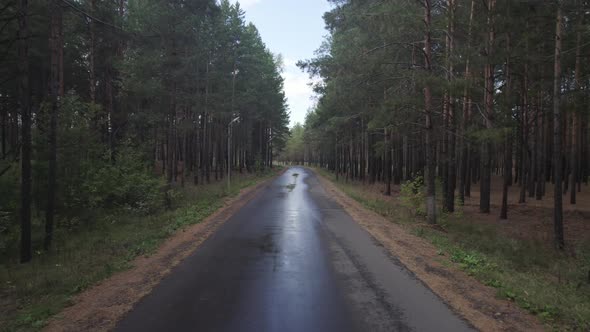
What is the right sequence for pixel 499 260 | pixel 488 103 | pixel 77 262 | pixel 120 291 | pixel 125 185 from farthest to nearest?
pixel 125 185 < pixel 488 103 < pixel 499 260 < pixel 77 262 < pixel 120 291

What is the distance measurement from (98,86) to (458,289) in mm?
28693

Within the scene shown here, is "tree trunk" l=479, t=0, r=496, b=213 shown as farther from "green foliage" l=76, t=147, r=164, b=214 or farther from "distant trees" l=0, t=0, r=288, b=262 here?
"green foliage" l=76, t=147, r=164, b=214

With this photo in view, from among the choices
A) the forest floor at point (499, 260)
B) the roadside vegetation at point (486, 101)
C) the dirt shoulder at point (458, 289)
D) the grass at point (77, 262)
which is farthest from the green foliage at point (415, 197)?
the grass at point (77, 262)

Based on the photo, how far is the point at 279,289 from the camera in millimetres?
6473

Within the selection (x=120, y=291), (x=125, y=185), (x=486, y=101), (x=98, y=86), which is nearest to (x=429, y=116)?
(x=486, y=101)

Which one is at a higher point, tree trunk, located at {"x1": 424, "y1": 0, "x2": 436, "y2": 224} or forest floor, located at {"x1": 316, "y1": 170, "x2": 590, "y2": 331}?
tree trunk, located at {"x1": 424, "y1": 0, "x2": 436, "y2": 224}

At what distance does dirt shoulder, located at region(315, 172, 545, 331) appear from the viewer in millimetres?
5254

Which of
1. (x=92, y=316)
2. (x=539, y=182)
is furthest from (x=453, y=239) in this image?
(x=539, y=182)

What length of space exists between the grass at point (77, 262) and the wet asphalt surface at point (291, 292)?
1.52m

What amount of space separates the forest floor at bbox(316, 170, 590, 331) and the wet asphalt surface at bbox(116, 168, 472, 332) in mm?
666

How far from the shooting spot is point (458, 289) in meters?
6.69

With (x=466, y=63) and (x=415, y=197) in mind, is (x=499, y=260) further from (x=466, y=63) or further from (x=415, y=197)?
(x=466, y=63)

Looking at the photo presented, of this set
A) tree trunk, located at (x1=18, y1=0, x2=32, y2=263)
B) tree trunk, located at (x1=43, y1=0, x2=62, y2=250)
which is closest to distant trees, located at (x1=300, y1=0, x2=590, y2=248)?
tree trunk, located at (x1=43, y1=0, x2=62, y2=250)

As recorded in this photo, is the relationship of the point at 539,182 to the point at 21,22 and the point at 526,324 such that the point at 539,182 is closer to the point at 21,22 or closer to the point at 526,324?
the point at 526,324
